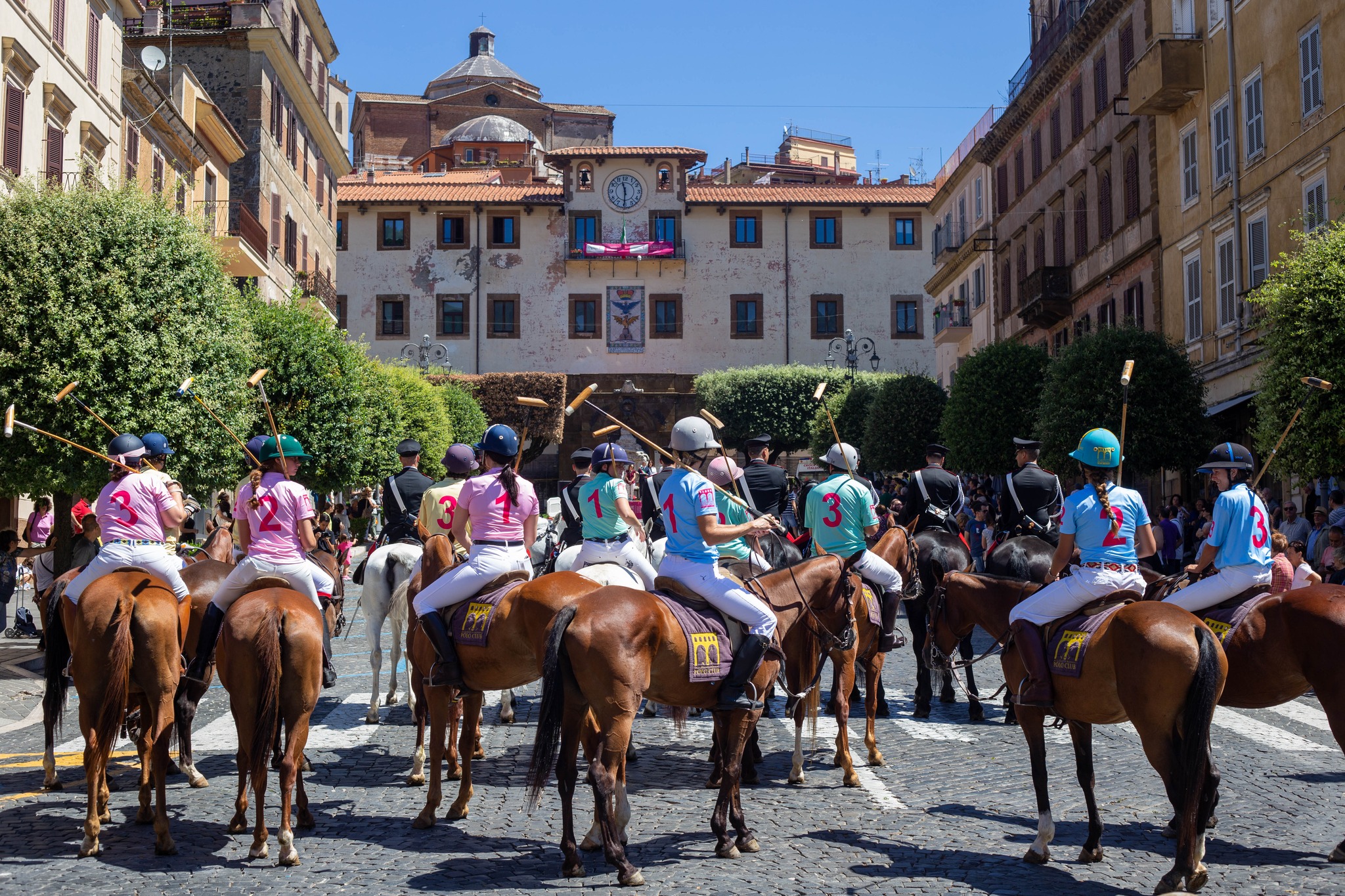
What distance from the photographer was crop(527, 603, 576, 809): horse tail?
23.8 ft

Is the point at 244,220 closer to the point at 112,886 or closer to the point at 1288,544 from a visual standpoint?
the point at 1288,544

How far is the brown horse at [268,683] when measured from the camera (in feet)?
26.0

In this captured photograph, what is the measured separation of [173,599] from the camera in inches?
360

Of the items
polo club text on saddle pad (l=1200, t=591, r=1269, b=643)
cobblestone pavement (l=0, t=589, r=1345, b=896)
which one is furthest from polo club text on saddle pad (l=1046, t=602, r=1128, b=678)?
cobblestone pavement (l=0, t=589, r=1345, b=896)

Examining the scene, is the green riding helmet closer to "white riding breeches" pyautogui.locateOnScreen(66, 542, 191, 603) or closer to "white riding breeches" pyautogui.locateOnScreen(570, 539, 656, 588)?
"white riding breeches" pyautogui.locateOnScreen(66, 542, 191, 603)

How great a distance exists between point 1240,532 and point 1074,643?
1575 mm

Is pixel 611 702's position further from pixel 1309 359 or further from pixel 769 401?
pixel 769 401

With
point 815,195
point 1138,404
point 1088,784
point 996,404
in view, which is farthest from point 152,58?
point 815,195

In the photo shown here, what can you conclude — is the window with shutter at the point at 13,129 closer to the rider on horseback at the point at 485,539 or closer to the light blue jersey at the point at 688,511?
the rider on horseback at the point at 485,539

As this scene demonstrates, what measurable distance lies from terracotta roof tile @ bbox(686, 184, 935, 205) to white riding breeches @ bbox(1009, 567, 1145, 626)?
206 feet

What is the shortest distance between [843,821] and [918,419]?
3775 centimetres

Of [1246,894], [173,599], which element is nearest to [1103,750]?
[1246,894]

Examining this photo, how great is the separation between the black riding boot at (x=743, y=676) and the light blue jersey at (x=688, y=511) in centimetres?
58

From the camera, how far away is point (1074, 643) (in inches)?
309
